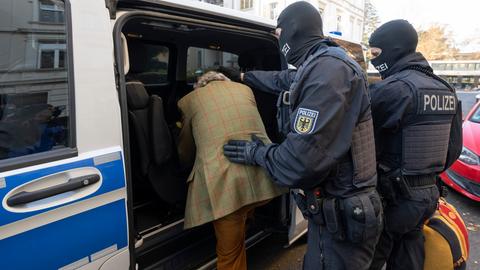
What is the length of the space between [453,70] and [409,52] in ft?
156

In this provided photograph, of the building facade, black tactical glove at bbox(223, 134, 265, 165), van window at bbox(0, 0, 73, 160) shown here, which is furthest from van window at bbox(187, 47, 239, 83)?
the building facade

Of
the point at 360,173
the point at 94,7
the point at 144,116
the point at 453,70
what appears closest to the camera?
the point at 94,7

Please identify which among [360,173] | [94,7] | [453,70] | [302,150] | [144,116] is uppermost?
[453,70]

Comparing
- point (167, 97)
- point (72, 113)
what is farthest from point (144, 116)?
point (167, 97)

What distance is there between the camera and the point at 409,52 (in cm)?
229

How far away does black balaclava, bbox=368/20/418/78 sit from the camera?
228cm

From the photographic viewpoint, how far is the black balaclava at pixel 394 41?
228 centimetres

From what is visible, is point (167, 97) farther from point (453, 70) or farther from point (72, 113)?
point (453, 70)

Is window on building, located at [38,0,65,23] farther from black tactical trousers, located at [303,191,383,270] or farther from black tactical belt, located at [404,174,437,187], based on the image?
black tactical belt, located at [404,174,437,187]

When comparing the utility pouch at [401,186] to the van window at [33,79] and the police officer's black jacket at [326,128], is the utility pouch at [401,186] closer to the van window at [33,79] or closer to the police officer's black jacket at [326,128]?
the police officer's black jacket at [326,128]

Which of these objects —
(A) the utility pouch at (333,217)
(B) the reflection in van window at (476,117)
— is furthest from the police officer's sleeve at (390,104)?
(B) the reflection in van window at (476,117)

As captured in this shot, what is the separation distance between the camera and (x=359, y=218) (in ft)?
5.41

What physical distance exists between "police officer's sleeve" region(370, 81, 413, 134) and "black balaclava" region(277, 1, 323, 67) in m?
0.57

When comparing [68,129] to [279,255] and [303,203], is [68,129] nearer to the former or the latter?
[303,203]
